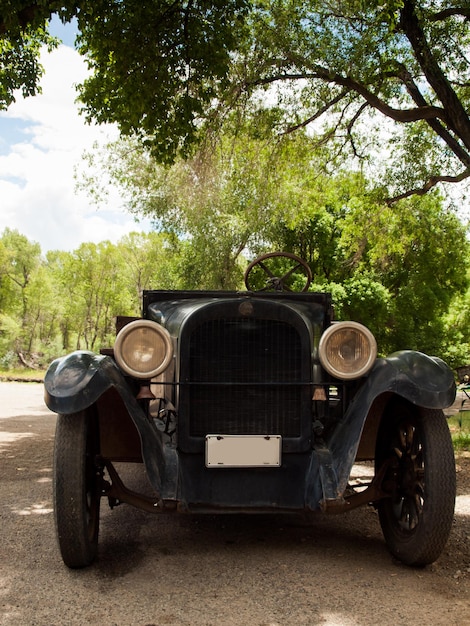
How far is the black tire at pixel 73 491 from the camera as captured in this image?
3494 mm

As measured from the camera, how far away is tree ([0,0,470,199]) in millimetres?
8453

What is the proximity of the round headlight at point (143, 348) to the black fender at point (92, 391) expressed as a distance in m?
0.10

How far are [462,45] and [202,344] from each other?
29.0ft

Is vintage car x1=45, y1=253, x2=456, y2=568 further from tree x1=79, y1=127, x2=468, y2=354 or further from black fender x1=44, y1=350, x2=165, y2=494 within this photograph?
tree x1=79, y1=127, x2=468, y2=354

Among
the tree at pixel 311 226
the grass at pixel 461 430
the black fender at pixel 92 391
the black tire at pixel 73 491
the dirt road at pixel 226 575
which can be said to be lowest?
the grass at pixel 461 430

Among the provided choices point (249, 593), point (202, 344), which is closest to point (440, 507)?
point (249, 593)

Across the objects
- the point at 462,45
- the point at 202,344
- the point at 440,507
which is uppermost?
the point at 462,45

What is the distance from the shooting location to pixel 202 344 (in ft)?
13.0

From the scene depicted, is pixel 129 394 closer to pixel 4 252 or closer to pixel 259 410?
pixel 259 410

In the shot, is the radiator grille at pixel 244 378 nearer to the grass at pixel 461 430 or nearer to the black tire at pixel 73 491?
the black tire at pixel 73 491

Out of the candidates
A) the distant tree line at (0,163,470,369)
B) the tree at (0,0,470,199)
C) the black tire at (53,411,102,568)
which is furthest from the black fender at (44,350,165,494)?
the distant tree line at (0,163,470,369)

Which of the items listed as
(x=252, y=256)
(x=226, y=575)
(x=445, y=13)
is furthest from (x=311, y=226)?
(x=226, y=575)

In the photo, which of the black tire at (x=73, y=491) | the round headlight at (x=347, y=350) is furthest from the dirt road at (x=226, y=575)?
the round headlight at (x=347, y=350)

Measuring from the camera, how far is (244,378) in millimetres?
3941
